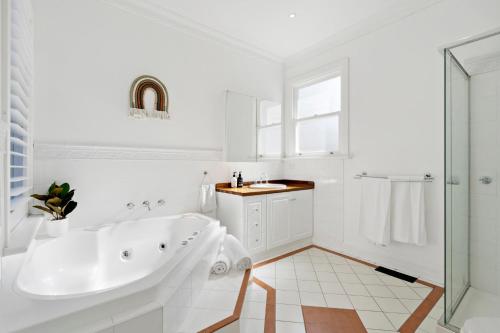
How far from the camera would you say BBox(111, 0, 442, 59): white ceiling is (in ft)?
7.82

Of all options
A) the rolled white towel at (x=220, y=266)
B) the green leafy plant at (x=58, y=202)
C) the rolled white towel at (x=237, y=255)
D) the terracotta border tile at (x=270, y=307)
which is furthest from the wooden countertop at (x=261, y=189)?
the green leafy plant at (x=58, y=202)

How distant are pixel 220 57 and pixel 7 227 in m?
2.59

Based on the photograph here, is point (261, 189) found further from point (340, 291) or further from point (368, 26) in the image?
point (368, 26)

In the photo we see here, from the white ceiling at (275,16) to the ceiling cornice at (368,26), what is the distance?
10 mm

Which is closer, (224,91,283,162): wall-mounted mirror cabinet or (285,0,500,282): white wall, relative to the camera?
(285,0,500,282): white wall

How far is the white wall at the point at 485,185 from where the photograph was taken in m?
1.85

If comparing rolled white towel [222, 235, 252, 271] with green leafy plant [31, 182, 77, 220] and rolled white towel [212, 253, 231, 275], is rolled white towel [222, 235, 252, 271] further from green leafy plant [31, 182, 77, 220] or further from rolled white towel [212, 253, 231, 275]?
green leafy plant [31, 182, 77, 220]

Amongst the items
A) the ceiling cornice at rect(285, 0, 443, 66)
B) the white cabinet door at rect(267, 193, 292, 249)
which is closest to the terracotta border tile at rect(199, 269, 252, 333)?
the white cabinet door at rect(267, 193, 292, 249)

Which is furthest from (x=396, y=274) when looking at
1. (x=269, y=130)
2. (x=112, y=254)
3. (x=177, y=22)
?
(x=177, y=22)

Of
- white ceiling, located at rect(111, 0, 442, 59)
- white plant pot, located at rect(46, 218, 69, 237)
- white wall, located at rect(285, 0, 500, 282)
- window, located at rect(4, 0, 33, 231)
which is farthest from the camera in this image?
white ceiling, located at rect(111, 0, 442, 59)

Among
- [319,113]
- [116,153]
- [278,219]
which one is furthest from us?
[319,113]

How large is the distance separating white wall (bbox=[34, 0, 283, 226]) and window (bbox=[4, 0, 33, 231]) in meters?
0.20

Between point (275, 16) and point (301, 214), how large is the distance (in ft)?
7.66

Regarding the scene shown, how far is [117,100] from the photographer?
2.29 meters
